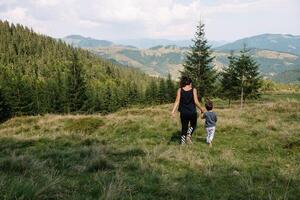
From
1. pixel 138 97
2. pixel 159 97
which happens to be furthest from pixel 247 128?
pixel 138 97

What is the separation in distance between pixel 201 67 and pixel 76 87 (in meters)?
34.2

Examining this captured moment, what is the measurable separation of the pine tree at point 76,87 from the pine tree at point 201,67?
30.4m

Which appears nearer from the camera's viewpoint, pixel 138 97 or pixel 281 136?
pixel 281 136

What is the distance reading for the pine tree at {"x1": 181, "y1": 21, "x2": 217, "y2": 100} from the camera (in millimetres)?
50531

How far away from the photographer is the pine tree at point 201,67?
166ft

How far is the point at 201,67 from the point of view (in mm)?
51594

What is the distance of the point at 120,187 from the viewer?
5.74 m

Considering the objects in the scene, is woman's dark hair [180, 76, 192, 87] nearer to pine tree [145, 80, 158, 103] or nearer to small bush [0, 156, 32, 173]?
small bush [0, 156, 32, 173]

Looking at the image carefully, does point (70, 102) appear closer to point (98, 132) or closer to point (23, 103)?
point (23, 103)

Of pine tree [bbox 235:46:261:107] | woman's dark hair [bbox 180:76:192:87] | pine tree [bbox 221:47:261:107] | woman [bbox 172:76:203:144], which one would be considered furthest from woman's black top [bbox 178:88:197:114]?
pine tree [bbox 235:46:261:107]

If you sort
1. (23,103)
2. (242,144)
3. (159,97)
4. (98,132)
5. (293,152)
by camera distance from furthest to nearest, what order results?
→ (159,97) < (23,103) < (98,132) < (242,144) < (293,152)

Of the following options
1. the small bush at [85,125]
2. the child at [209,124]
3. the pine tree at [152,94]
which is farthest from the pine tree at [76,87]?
the child at [209,124]

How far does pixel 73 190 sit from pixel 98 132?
12.3 m

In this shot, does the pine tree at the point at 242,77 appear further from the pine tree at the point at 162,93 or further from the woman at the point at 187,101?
the pine tree at the point at 162,93
